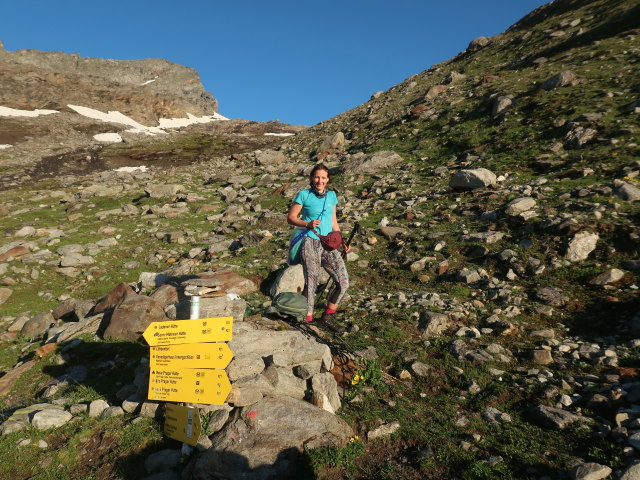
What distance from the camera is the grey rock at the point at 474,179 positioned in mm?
14875

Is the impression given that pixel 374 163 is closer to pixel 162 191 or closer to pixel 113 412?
pixel 162 191

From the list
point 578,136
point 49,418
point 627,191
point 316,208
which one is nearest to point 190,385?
point 49,418

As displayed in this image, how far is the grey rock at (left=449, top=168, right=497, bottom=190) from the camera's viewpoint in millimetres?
14875

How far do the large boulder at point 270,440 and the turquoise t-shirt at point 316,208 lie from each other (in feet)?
11.4

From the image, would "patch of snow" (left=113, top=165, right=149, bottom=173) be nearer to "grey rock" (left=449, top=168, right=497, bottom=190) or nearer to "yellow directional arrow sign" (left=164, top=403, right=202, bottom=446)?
"grey rock" (left=449, top=168, right=497, bottom=190)

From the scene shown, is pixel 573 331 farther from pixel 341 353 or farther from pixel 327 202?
pixel 327 202

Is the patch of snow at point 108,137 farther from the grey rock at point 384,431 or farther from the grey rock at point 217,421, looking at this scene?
the grey rock at point 384,431

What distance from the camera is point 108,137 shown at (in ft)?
247

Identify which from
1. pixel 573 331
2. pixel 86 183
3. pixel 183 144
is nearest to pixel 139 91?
pixel 183 144

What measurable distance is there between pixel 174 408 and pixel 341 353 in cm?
317

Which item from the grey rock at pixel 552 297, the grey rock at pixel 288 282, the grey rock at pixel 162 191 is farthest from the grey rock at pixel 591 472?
the grey rock at pixel 162 191

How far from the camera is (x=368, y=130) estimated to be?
31703mm

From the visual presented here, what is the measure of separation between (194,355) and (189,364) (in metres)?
0.16

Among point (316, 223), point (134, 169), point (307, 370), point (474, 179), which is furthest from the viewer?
point (134, 169)
